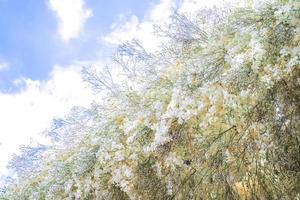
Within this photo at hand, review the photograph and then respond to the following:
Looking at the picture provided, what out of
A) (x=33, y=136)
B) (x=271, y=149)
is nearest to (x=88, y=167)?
(x=271, y=149)

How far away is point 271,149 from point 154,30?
177 cm

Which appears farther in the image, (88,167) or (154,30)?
(154,30)

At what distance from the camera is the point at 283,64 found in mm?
2258

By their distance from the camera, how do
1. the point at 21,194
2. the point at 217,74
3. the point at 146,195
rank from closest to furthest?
the point at 217,74
the point at 146,195
the point at 21,194

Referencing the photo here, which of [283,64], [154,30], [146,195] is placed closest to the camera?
[283,64]

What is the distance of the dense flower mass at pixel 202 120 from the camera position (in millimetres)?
2381

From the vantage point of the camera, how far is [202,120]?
9.10 feet

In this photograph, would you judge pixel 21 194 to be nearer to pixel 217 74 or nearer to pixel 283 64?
pixel 217 74

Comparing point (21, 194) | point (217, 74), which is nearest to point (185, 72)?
point (217, 74)

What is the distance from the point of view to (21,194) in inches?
165

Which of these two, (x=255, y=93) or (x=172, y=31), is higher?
(x=172, y=31)

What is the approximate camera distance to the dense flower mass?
2.38 m

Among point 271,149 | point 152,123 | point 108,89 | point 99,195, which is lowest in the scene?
point 271,149

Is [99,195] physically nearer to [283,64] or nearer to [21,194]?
[21,194]
